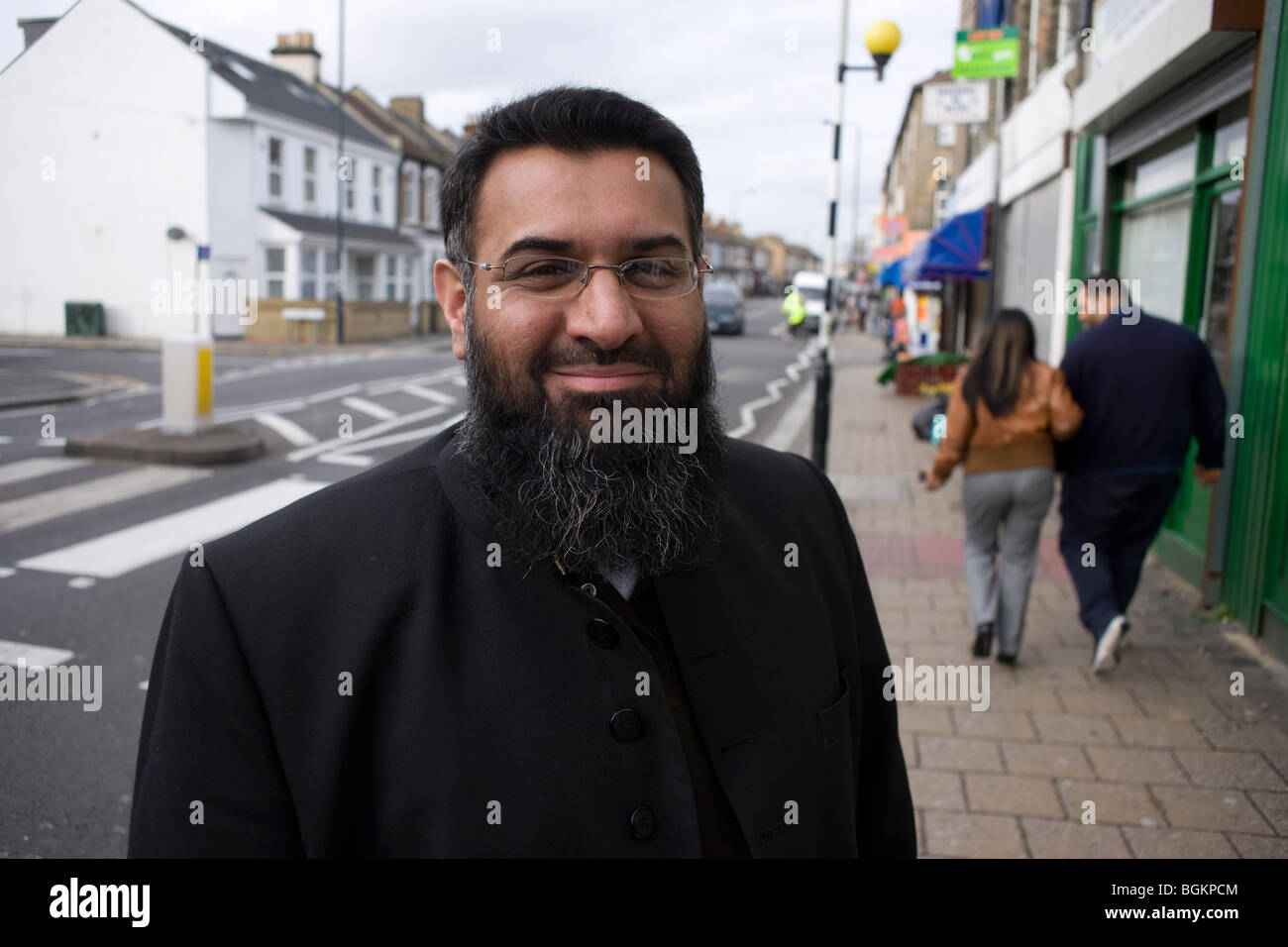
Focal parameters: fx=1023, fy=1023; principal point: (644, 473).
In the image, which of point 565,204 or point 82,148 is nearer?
point 565,204

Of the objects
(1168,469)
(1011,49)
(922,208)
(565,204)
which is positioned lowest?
(1168,469)

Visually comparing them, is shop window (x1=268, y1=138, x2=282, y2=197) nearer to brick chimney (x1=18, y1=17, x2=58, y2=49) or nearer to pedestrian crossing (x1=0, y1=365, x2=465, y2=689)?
pedestrian crossing (x1=0, y1=365, x2=465, y2=689)

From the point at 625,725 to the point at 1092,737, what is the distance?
11.6ft

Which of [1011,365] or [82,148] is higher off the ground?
[82,148]

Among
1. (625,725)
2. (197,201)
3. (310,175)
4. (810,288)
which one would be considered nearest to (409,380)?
(197,201)

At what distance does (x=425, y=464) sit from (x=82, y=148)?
1853 centimetres

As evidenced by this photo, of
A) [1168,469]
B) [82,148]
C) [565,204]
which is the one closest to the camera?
[565,204]

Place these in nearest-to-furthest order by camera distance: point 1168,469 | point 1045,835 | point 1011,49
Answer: point 1045,835
point 1168,469
point 1011,49

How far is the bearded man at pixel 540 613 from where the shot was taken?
1.38 metres

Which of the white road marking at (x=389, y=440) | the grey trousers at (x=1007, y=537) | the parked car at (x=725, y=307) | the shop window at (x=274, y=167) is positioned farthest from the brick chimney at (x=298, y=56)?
the grey trousers at (x=1007, y=537)

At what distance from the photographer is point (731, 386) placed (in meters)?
19.3

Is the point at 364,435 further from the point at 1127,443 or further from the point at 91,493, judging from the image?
the point at 1127,443
